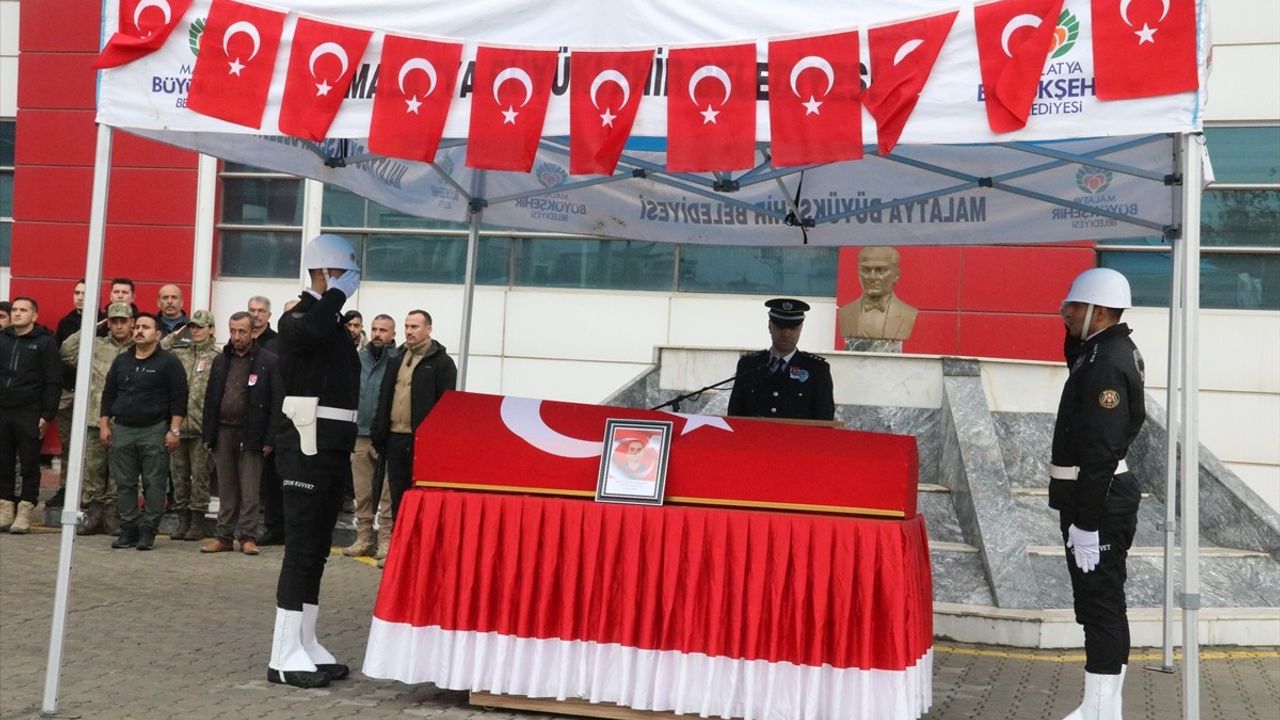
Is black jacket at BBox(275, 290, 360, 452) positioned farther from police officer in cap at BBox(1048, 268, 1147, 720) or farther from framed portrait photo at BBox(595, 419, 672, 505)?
police officer in cap at BBox(1048, 268, 1147, 720)

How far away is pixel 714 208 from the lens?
9.54m

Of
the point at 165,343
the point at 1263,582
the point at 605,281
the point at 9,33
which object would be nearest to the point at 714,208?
the point at 1263,582

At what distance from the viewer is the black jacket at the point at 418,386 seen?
11.8 meters

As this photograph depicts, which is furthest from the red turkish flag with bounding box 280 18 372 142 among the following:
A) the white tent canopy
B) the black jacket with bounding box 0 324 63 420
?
the black jacket with bounding box 0 324 63 420

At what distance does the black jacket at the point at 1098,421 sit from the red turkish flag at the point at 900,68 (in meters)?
1.51

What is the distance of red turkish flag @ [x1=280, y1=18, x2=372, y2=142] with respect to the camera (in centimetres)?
662

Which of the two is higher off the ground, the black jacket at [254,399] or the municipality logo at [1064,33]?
the municipality logo at [1064,33]

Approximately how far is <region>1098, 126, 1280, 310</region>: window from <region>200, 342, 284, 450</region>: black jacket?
9.07 meters

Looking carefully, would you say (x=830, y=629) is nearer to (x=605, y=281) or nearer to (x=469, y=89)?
(x=469, y=89)

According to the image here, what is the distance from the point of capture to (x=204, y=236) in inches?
725

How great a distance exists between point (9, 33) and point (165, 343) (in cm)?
800

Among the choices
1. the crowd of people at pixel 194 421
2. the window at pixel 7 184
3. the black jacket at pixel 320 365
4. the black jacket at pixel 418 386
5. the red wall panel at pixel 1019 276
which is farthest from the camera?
the window at pixel 7 184

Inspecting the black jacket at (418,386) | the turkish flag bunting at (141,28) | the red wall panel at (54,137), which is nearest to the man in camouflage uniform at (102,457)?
the black jacket at (418,386)

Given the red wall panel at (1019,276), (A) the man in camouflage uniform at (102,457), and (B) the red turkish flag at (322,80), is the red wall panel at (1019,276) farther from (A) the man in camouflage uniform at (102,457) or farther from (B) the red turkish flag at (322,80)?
(B) the red turkish flag at (322,80)
